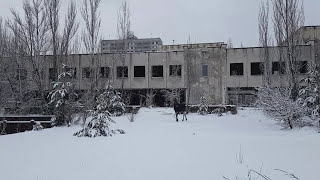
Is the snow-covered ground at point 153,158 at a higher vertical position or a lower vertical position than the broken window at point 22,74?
lower

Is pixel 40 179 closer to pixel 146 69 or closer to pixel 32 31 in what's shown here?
pixel 32 31

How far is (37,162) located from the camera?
8.23 metres

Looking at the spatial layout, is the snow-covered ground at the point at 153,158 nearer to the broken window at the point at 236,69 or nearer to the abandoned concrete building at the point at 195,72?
the abandoned concrete building at the point at 195,72

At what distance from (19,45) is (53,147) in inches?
856

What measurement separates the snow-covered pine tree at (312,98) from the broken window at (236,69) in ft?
78.3

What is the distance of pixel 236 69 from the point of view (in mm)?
41531

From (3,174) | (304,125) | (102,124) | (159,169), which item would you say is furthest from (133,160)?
(304,125)

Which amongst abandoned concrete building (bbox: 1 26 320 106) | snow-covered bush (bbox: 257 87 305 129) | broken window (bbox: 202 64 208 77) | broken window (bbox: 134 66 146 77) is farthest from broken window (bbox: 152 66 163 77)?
snow-covered bush (bbox: 257 87 305 129)

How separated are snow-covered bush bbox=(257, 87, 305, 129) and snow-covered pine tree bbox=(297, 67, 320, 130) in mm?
417

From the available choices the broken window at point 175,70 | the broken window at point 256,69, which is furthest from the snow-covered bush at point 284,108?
the broken window at point 175,70

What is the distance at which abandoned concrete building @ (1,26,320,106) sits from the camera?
40375 mm

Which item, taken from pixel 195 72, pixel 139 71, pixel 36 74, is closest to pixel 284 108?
pixel 36 74

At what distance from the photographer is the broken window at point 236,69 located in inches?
1624

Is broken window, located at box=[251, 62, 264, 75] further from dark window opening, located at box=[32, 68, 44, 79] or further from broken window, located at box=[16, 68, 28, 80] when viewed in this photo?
broken window, located at box=[16, 68, 28, 80]
